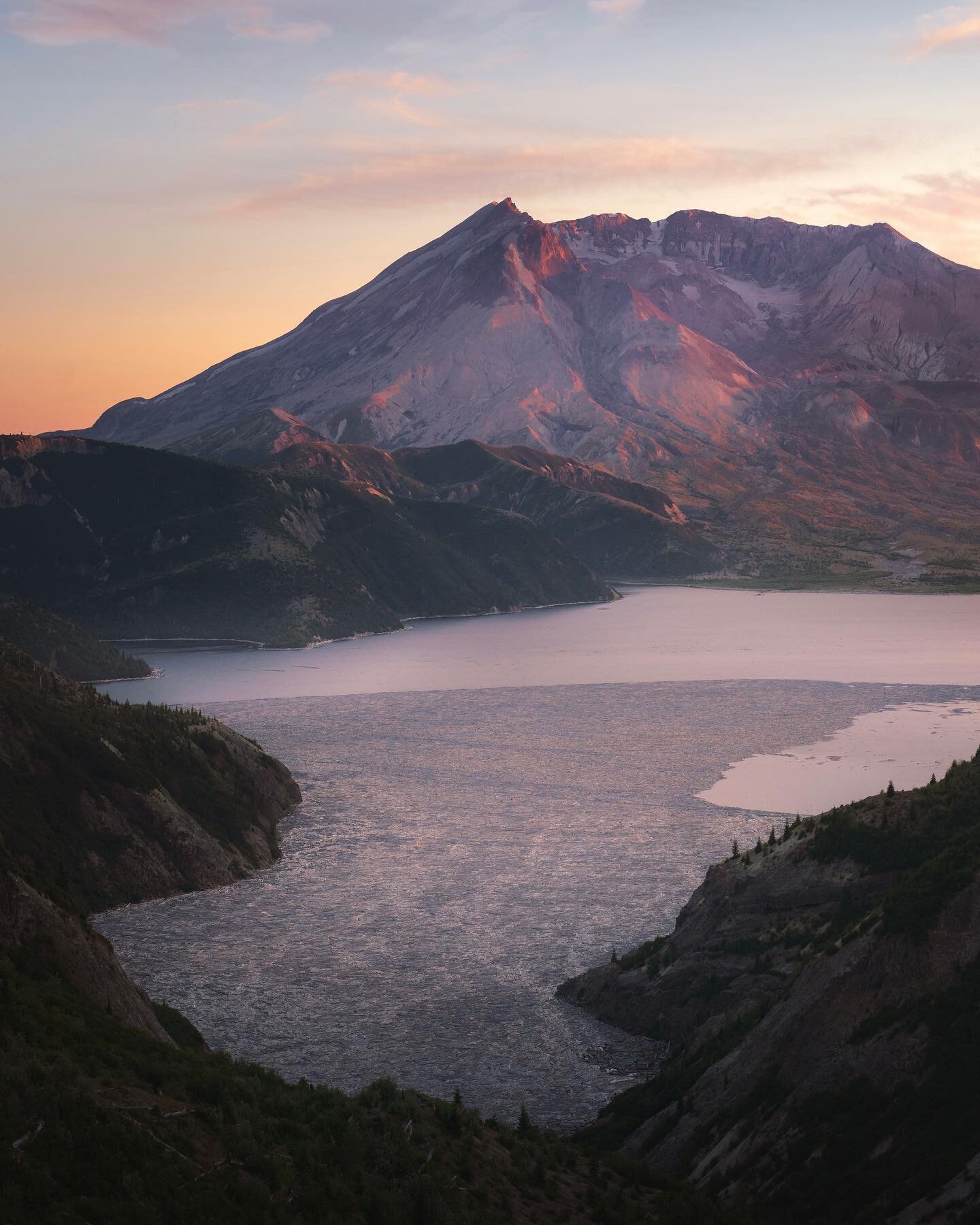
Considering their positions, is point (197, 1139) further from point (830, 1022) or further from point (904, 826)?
point (904, 826)

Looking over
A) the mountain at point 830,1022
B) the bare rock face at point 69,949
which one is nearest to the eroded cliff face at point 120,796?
the bare rock face at point 69,949

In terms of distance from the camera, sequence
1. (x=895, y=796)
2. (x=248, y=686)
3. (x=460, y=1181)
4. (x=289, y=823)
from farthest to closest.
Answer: (x=248, y=686) < (x=289, y=823) < (x=895, y=796) < (x=460, y=1181)

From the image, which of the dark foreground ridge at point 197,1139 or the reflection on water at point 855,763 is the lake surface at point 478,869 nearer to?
the reflection on water at point 855,763

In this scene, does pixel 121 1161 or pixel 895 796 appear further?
pixel 895 796

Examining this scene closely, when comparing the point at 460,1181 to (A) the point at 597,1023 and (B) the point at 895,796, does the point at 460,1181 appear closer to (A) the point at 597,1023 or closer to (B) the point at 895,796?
(A) the point at 597,1023

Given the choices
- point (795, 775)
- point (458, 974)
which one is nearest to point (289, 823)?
point (458, 974)

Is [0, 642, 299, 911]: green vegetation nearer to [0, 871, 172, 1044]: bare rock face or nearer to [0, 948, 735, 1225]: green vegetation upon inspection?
[0, 871, 172, 1044]: bare rock face
